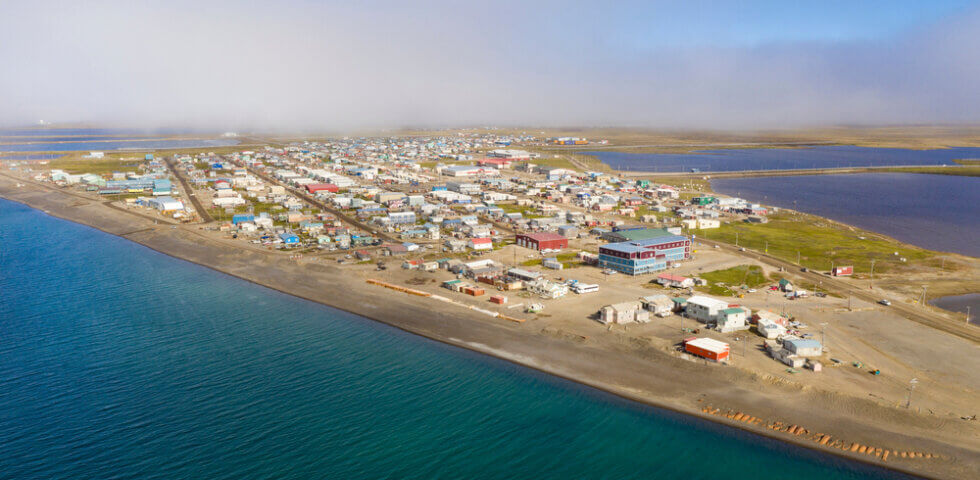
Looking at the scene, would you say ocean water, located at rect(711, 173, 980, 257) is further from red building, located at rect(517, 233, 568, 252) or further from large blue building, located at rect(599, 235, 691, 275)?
red building, located at rect(517, 233, 568, 252)

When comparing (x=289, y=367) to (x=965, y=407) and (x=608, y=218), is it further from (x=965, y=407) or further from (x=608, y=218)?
(x=608, y=218)

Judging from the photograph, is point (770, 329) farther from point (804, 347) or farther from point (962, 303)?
point (962, 303)

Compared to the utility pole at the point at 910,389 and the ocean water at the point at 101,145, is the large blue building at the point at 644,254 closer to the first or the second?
the utility pole at the point at 910,389

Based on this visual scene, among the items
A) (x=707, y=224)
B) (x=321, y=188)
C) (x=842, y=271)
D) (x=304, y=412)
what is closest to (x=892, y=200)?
(x=707, y=224)

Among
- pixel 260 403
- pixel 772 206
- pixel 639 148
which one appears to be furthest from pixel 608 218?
pixel 639 148

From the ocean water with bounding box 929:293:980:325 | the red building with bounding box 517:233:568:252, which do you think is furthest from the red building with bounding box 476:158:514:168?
the ocean water with bounding box 929:293:980:325

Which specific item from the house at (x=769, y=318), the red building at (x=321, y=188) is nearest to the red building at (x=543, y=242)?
the house at (x=769, y=318)
